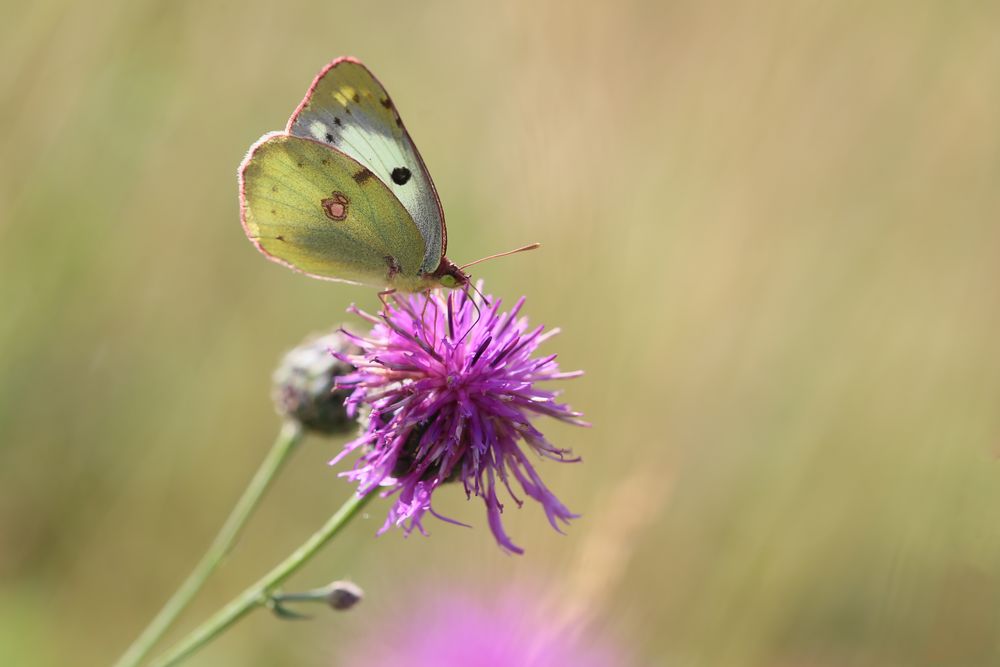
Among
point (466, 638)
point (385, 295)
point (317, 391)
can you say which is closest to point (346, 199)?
point (385, 295)

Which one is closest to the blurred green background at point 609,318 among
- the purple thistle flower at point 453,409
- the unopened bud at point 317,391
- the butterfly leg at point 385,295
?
the purple thistle flower at point 453,409

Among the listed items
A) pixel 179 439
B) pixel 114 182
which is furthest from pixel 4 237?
pixel 179 439

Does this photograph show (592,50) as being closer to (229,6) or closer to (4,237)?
(229,6)

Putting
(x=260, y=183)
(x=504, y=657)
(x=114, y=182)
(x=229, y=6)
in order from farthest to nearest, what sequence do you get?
(x=229, y=6), (x=114, y=182), (x=504, y=657), (x=260, y=183)

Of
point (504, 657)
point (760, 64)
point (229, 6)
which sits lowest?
point (504, 657)

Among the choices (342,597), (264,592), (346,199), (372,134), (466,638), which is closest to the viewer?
(264,592)

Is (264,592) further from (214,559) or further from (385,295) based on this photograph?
(385,295)

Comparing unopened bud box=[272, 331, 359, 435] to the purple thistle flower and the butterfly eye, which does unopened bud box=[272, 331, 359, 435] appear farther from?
the butterfly eye
